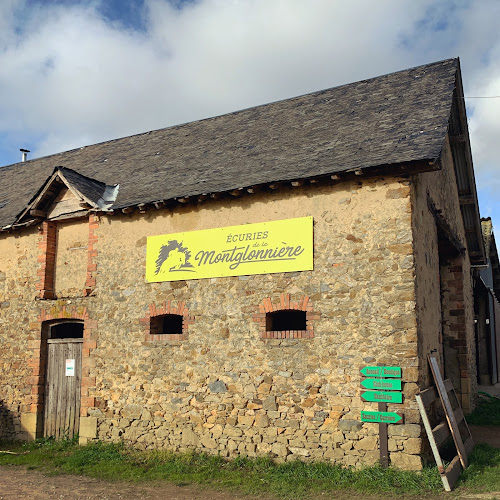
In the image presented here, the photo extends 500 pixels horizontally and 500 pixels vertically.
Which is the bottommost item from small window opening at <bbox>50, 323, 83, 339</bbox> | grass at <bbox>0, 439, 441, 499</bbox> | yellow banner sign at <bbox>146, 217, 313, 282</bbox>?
grass at <bbox>0, 439, 441, 499</bbox>

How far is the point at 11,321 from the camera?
12445 millimetres

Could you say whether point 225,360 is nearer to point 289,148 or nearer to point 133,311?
point 133,311

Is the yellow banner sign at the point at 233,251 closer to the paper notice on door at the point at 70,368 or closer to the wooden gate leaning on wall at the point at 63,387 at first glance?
the wooden gate leaning on wall at the point at 63,387

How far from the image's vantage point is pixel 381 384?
8289 mm

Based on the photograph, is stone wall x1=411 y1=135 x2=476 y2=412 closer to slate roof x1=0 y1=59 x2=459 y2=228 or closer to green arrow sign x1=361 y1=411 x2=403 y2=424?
green arrow sign x1=361 y1=411 x2=403 y2=424

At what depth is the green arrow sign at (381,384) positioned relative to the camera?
323 inches

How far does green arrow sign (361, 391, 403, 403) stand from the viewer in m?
8.18

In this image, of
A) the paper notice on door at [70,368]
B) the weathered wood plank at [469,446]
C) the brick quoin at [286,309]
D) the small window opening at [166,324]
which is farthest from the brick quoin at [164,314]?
the weathered wood plank at [469,446]

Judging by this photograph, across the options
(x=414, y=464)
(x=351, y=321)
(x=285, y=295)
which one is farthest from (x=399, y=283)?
(x=414, y=464)

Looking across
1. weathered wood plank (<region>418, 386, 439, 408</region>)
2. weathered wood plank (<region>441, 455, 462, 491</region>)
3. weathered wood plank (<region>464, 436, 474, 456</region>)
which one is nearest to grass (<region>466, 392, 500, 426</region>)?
weathered wood plank (<region>464, 436, 474, 456</region>)

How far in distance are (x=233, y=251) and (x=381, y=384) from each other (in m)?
3.56

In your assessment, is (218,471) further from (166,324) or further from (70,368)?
(70,368)

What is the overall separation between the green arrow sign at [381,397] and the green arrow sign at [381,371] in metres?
0.27

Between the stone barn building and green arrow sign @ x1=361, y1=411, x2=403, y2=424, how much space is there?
0.41 feet
